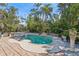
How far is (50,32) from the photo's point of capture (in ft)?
7.31

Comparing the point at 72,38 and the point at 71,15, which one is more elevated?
the point at 71,15

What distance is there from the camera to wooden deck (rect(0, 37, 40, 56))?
2.22 m

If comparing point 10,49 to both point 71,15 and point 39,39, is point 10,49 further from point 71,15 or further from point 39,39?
point 71,15

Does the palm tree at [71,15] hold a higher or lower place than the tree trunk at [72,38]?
higher

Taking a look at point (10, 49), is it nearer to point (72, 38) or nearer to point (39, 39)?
point (39, 39)

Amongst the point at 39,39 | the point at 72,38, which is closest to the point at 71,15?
the point at 72,38

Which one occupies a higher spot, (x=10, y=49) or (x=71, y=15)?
(x=71, y=15)

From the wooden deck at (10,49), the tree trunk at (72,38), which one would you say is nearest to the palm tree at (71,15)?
the tree trunk at (72,38)

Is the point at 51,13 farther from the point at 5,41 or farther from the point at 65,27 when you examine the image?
the point at 5,41

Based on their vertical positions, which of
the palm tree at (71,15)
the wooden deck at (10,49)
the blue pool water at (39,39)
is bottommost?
the wooden deck at (10,49)

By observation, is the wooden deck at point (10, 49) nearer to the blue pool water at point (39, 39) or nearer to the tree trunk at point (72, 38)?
the blue pool water at point (39, 39)

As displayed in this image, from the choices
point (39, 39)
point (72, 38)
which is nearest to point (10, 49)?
point (39, 39)

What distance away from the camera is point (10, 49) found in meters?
2.23

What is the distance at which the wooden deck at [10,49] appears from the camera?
222cm
